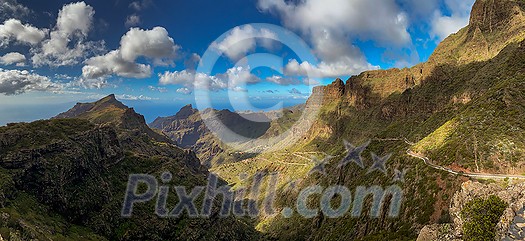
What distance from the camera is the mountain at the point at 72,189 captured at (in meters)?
92.5

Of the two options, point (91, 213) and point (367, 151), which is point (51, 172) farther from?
point (367, 151)

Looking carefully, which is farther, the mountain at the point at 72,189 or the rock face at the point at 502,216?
the mountain at the point at 72,189

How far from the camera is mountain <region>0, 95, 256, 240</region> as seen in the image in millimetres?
92500

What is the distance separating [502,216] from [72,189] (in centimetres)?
13539

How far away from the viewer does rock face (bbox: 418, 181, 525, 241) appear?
109 feet

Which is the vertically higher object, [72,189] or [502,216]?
[502,216]

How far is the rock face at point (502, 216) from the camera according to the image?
109ft

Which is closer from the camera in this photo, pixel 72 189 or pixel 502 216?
pixel 502 216

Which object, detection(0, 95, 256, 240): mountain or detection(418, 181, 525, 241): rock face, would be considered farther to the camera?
detection(0, 95, 256, 240): mountain

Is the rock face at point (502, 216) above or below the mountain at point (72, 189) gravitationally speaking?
above

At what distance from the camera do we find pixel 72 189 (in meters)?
117

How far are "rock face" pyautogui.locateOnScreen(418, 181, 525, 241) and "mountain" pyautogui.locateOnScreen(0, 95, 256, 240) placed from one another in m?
86.3

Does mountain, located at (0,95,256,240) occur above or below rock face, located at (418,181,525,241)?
below

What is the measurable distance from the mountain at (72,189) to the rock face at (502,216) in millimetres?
86304
